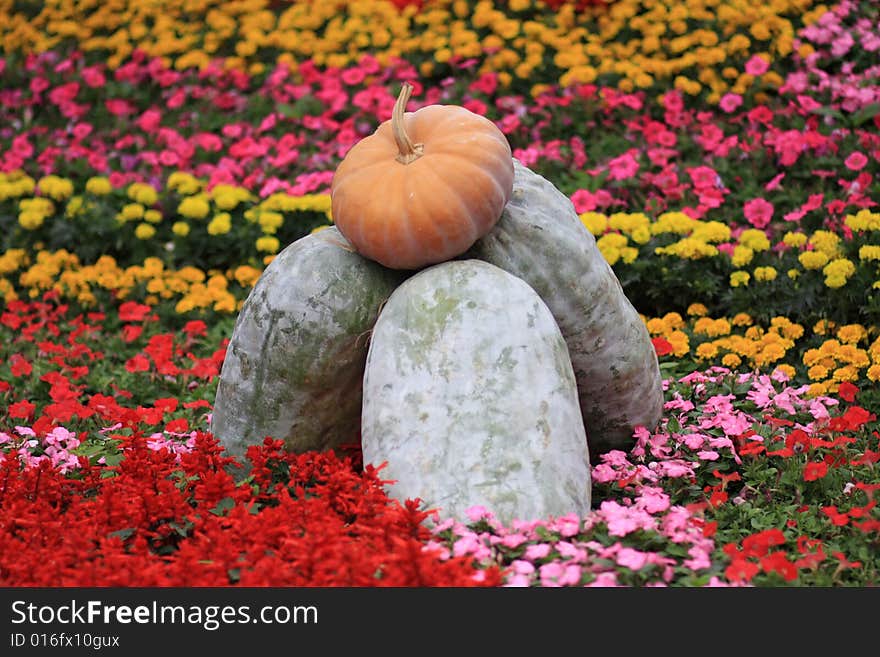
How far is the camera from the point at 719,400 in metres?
4.19

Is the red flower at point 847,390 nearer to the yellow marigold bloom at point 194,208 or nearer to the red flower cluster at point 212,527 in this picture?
the red flower cluster at point 212,527

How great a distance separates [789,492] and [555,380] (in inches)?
35.2

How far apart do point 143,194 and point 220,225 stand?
60 centimetres

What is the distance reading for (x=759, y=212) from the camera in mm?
5496

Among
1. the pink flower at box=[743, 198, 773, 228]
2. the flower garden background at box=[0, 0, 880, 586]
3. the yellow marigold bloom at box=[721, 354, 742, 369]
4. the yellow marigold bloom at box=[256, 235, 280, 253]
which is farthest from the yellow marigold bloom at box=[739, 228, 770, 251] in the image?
the yellow marigold bloom at box=[256, 235, 280, 253]

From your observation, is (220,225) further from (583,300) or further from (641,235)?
(583,300)

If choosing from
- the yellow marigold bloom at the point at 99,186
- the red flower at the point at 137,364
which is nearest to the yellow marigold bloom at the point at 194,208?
the yellow marigold bloom at the point at 99,186

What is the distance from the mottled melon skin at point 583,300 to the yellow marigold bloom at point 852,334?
117 centimetres

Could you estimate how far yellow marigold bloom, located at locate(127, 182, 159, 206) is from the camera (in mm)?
6281

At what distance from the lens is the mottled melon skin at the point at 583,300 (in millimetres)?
3588
